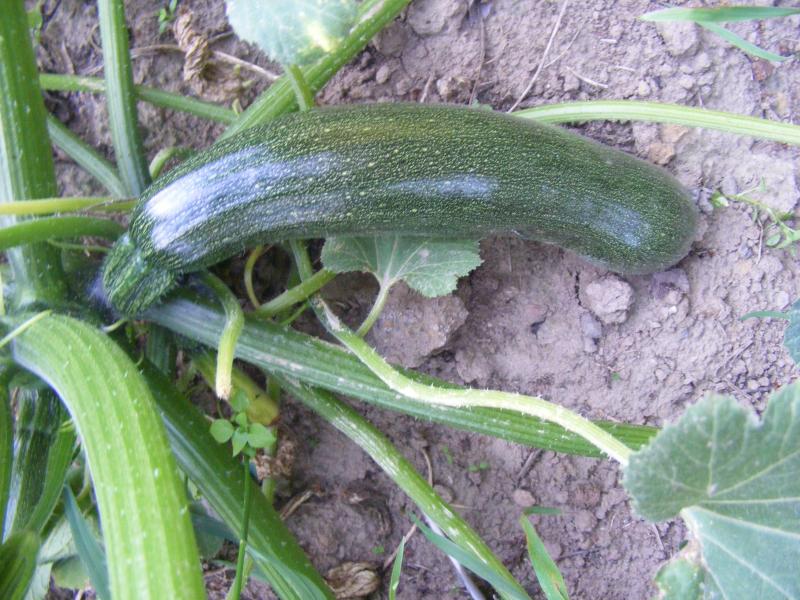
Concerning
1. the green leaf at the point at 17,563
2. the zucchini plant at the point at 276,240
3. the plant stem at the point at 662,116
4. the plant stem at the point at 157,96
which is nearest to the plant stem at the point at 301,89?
the zucchini plant at the point at 276,240

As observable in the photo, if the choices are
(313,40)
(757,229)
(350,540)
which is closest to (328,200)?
(313,40)

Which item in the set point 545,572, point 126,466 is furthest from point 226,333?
point 545,572

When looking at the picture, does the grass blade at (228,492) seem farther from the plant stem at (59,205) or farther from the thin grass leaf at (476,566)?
the plant stem at (59,205)

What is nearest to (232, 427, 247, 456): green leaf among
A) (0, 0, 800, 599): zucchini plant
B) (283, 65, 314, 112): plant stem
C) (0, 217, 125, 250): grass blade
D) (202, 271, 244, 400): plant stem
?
(0, 0, 800, 599): zucchini plant

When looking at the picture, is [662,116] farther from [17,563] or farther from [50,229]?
[17,563]

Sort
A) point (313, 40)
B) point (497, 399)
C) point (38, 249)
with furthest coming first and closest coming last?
point (38, 249), point (497, 399), point (313, 40)

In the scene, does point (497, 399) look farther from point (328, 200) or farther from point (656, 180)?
point (656, 180)

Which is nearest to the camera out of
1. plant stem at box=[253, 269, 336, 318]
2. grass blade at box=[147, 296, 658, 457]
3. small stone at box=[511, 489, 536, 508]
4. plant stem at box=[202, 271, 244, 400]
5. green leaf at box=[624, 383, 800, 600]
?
green leaf at box=[624, 383, 800, 600]

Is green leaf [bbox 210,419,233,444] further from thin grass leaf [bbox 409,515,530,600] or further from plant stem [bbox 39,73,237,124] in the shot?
plant stem [bbox 39,73,237,124]
